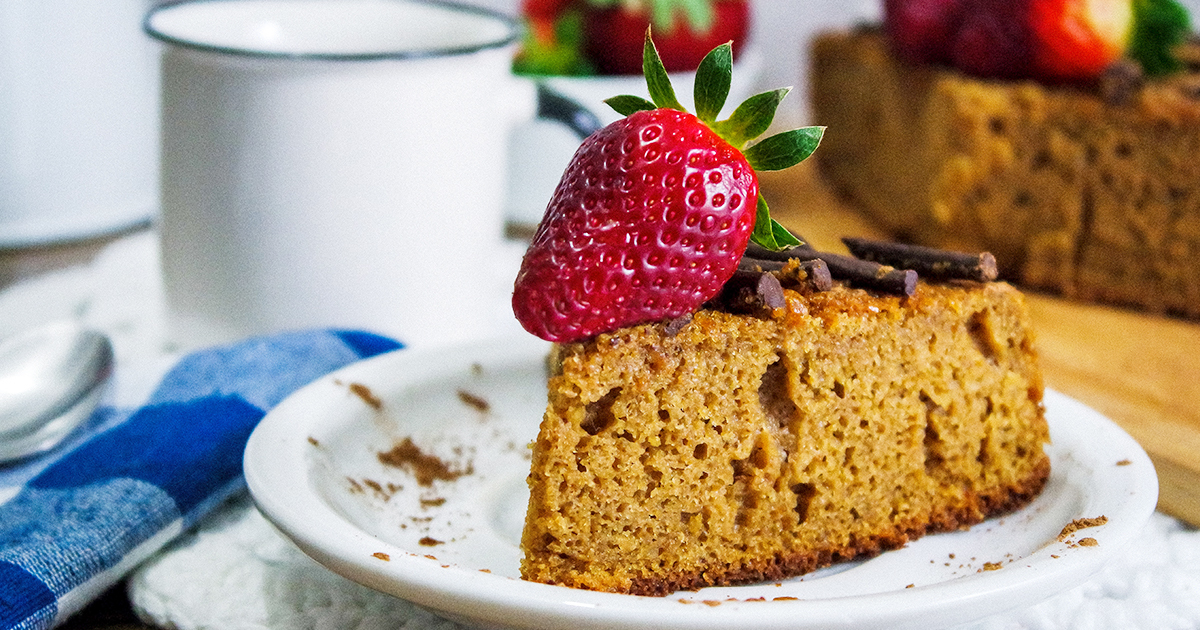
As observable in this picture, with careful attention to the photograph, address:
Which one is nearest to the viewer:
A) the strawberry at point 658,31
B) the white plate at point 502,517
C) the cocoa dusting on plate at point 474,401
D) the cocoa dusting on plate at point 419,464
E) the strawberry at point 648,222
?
the white plate at point 502,517

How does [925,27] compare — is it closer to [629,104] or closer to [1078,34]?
[1078,34]

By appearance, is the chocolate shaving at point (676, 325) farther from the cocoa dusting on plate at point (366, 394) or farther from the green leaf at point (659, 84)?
the cocoa dusting on plate at point (366, 394)

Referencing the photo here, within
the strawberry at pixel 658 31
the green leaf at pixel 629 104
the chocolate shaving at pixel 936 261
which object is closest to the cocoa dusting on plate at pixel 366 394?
the green leaf at pixel 629 104

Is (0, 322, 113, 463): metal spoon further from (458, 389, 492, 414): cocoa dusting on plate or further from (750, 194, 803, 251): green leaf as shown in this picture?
(750, 194, 803, 251): green leaf

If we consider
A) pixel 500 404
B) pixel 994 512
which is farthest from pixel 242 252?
pixel 994 512

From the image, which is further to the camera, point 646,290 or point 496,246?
point 496,246

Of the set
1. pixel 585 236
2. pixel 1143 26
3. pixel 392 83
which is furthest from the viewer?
pixel 1143 26

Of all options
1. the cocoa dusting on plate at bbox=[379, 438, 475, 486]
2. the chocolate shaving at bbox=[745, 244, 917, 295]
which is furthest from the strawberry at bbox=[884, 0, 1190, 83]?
the cocoa dusting on plate at bbox=[379, 438, 475, 486]

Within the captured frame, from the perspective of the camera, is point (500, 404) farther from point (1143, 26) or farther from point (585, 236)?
point (1143, 26)
